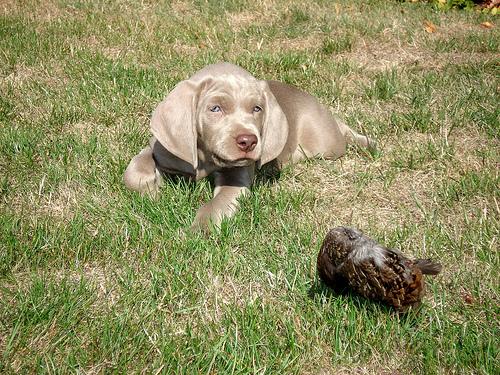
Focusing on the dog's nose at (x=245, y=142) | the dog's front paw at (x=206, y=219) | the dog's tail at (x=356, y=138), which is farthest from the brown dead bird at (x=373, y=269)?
the dog's tail at (x=356, y=138)

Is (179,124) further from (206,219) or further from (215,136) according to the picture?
(206,219)

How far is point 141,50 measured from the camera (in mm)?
6410

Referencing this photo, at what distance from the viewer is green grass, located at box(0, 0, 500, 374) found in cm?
250

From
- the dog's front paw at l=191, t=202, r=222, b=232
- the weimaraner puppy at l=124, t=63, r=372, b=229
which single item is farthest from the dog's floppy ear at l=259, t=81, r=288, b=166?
the dog's front paw at l=191, t=202, r=222, b=232

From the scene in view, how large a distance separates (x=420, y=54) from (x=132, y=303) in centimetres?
488

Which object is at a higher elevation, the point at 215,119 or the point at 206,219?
the point at 215,119

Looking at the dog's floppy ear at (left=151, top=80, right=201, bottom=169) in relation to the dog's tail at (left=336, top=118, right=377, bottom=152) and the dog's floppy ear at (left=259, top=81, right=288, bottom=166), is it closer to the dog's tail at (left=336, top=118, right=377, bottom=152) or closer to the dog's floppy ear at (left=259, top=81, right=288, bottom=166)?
the dog's floppy ear at (left=259, top=81, right=288, bottom=166)

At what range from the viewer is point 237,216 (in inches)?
139

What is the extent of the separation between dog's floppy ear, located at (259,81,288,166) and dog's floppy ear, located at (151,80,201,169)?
0.46 meters

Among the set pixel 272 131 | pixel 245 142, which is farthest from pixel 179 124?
pixel 272 131

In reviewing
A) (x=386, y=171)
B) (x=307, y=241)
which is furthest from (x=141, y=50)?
(x=307, y=241)

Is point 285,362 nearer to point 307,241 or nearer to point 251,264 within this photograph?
point 251,264

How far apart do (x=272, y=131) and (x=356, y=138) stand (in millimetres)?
917

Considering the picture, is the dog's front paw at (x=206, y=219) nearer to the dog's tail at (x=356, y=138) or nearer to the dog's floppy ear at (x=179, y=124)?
the dog's floppy ear at (x=179, y=124)
